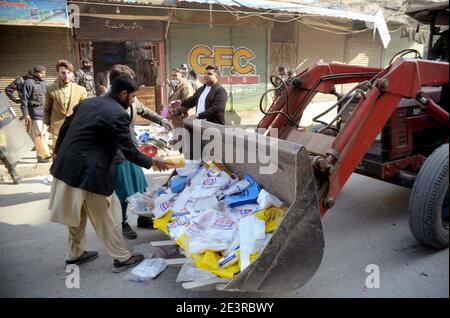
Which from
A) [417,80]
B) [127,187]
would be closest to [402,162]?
[417,80]

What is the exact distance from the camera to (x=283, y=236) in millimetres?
2359

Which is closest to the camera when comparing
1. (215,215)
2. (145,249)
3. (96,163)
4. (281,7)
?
(96,163)

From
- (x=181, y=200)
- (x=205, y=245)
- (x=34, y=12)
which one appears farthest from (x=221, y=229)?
(x=34, y=12)

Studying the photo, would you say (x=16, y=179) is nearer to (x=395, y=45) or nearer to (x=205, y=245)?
(x=205, y=245)

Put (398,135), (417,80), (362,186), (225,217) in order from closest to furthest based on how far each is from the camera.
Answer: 1. (225,217)
2. (417,80)
3. (398,135)
4. (362,186)

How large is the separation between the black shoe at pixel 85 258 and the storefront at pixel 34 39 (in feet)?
20.8

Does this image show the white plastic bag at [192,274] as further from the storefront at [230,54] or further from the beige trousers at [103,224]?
the storefront at [230,54]

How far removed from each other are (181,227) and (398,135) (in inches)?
91.9

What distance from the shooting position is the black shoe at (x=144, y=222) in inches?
156

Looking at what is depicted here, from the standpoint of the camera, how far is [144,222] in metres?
3.98

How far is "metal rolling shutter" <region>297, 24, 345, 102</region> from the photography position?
41.4ft

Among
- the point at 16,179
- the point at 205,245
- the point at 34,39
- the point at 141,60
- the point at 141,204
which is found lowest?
the point at 16,179

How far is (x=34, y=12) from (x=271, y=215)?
7519mm

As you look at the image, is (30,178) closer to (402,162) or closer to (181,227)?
(181,227)
